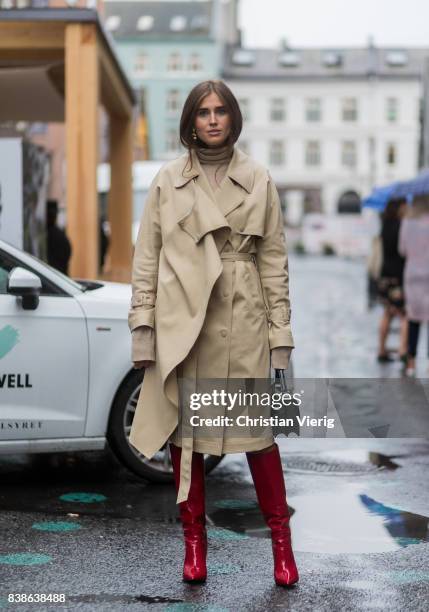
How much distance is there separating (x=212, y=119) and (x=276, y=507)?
4.92ft

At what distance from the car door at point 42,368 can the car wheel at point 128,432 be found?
187mm

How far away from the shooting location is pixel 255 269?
4.41m

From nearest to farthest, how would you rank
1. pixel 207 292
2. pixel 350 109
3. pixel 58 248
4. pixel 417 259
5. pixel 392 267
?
1. pixel 207 292
2. pixel 58 248
3. pixel 417 259
4. pixel 392 267
5. pixel 350 109

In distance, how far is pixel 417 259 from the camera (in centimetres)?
1157

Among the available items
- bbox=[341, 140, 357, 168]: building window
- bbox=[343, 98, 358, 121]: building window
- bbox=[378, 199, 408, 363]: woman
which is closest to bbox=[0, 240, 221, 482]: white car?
bbox=[378, 199, 408, 363]: woman

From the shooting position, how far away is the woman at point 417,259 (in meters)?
11.5

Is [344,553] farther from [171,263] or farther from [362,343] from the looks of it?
[362,343]

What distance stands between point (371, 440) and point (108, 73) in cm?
534

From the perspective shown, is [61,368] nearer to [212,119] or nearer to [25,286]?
[25,286]

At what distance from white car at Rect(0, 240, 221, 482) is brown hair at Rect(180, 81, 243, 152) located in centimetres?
198

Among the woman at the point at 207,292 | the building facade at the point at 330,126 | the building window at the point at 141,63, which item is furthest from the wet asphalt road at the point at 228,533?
the building window at the point at 141,63

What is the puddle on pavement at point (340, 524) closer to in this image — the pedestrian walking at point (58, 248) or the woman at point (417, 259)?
the pedestrian walking at point (58, 248)

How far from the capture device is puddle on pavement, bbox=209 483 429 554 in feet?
17.2

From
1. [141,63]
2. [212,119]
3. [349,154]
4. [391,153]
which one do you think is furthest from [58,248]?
[141,63]
